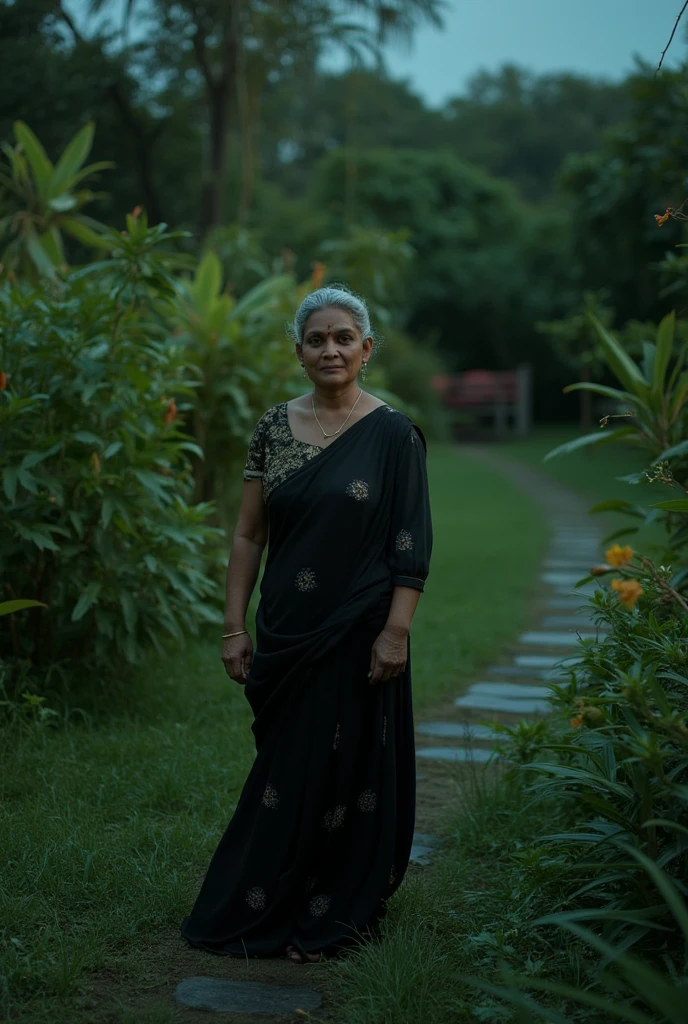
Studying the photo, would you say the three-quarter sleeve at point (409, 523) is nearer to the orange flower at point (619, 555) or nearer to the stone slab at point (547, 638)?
the orange flower at point (619, 555)

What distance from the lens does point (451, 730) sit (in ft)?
16.0

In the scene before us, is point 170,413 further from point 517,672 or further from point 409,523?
point 517,672

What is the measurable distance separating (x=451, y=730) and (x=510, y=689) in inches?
26.5

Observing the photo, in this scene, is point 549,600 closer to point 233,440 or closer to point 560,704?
point 233,440

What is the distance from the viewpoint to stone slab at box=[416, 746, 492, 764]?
453 cm

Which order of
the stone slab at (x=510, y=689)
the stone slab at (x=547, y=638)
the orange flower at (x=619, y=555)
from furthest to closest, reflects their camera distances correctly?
the stone slab at (x=547, y=638) → the stone slab at (x=510, y=689) → the orange flower at (x=619, y=555)

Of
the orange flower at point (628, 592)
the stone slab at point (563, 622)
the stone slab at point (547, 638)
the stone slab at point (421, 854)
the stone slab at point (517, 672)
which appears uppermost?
the orange flower at point (628, 592)

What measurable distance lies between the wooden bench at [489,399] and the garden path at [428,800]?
16.5 metres

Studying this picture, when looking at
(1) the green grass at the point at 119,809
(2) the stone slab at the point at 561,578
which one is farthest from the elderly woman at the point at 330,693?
(2) the stone slab at the point at 561,578

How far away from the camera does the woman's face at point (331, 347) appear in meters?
3.06

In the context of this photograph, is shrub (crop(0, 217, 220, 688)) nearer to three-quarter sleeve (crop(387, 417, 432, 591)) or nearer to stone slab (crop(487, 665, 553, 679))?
three-quarter sleeve (crop(387, 417, 432, 591))

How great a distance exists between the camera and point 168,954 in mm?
2912

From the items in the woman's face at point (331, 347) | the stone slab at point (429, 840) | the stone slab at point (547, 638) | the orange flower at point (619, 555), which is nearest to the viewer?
the orange flower at point (619, 555)

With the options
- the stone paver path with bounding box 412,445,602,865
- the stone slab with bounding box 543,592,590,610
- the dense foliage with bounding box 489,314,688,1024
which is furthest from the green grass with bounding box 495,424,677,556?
the dense foliage with bounding box 489,314,688,1024
